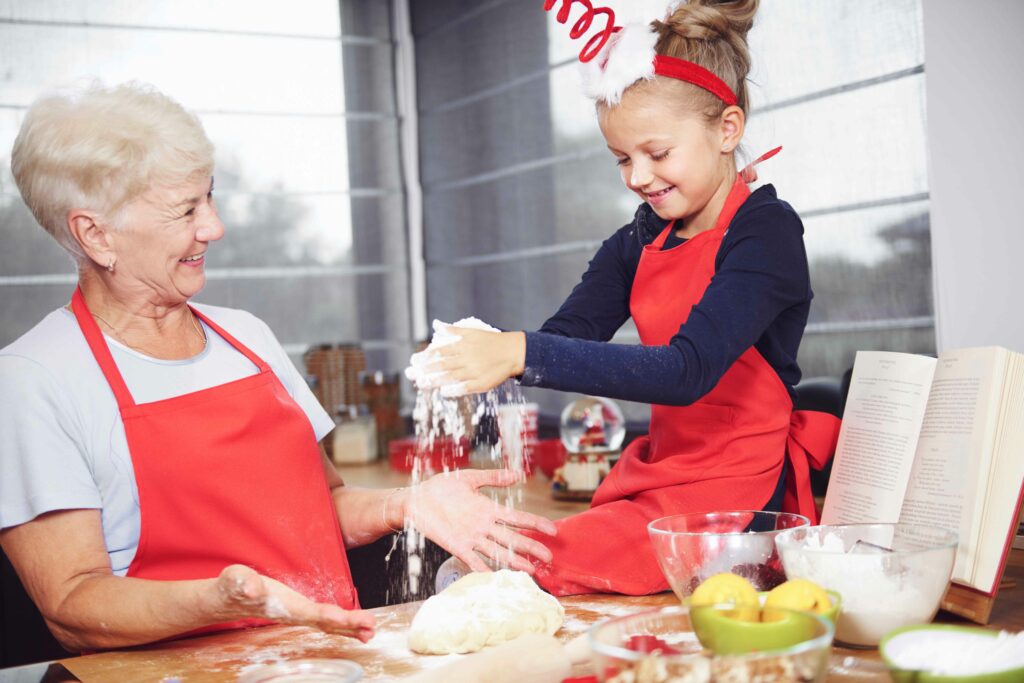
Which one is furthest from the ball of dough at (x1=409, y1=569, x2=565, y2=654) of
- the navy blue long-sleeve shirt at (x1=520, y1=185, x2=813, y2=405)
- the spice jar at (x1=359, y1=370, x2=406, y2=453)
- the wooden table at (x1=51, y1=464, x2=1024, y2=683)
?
the spice jar at (x1=359, y1=370, x2=406, y2=453)

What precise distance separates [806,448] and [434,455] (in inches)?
73.1

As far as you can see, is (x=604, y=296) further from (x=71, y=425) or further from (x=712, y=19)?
(x=71, y=425)

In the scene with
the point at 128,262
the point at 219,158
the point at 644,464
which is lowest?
the point at 644,464

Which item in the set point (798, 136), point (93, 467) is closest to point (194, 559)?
point (93, 467)

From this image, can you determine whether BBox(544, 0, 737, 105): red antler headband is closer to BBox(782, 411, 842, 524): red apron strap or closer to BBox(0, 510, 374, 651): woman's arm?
BBox(782, 411, 842, 524): red apron strap

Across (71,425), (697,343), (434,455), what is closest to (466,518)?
(697,343)

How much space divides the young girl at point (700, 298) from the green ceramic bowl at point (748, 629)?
378 millimetres

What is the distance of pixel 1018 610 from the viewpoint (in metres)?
1.06

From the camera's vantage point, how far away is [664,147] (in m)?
1.31

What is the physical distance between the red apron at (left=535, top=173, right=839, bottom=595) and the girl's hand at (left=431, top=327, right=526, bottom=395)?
32 centimetres

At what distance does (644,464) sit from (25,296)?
3033 millimetres

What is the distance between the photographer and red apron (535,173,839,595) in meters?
1.25

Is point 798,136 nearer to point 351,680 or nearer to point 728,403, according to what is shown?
point 728,403

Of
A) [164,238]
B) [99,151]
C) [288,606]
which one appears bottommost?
[288,606]
